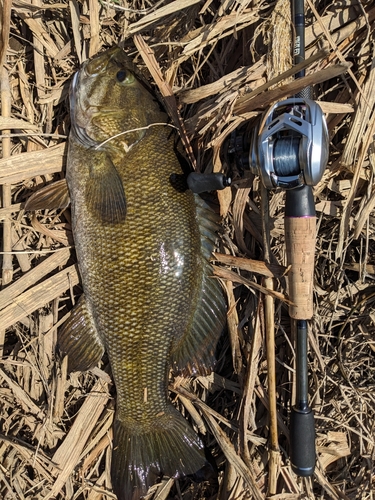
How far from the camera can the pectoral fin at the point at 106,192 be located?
188 cm

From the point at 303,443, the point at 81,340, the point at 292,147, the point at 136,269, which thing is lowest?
the point at 303,443

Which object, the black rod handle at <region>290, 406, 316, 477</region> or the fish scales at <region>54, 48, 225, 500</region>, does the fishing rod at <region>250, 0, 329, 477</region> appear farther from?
the fish scales at <region>54, 48, 225, 500</region>

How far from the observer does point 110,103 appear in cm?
191

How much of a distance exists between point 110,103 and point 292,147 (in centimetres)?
87

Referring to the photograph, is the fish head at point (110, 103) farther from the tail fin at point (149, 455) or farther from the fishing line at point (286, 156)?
the tail fin at point (149, 455)

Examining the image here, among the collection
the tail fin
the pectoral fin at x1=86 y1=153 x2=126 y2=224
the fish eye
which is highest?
the fish eye

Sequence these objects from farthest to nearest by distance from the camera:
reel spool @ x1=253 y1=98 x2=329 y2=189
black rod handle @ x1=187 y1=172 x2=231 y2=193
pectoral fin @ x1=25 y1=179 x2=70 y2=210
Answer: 1. pectoral fin @ x1=25 y1=179 x2=70 y2=210
2. black rod handle @ x1=187 y1=172 x2=231 y2=193
3. reel spool @ x1=253 y1=98 x2=329 y2=189

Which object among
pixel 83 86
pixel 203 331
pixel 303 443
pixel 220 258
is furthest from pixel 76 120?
pixel 303 443

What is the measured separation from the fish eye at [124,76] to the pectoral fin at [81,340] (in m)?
1.06

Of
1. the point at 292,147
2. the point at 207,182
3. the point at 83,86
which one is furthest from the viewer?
the point at 83,86

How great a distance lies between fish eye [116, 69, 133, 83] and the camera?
6.25ft

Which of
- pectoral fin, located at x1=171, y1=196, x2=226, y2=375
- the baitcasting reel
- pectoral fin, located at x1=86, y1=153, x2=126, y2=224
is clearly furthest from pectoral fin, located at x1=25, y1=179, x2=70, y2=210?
the baitcasting reel

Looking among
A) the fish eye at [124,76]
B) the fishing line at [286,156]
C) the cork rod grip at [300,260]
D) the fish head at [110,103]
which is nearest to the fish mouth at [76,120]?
the fish head at [110,103]

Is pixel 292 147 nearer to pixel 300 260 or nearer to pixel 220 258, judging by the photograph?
pixel 300 260
